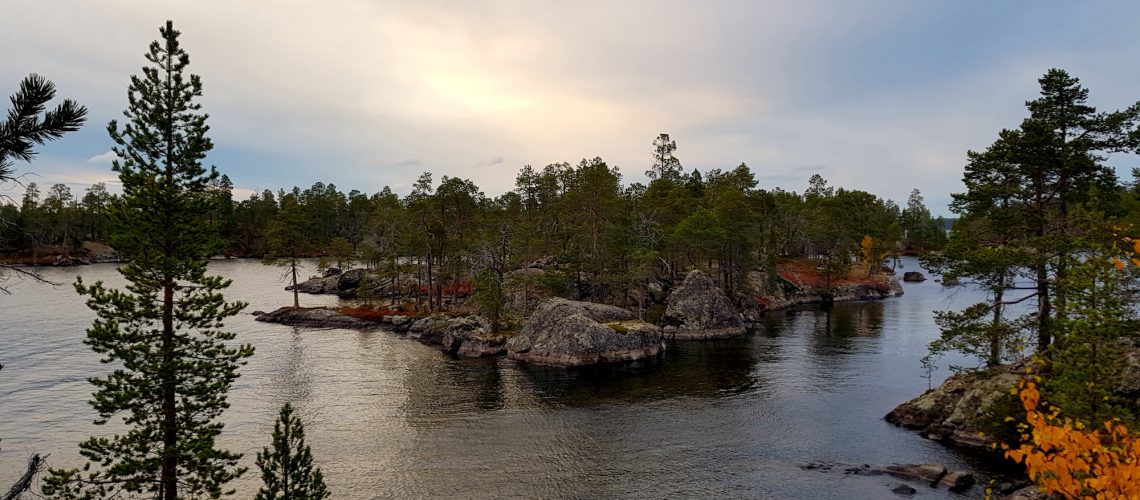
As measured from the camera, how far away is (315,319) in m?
83.1

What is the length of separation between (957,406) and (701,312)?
3754 centimetres

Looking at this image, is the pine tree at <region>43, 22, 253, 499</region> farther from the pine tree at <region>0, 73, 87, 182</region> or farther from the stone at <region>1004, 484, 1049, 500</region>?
the stone at <region>1004, 484, 1049, 500</region>

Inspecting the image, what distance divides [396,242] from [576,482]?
7116 cm

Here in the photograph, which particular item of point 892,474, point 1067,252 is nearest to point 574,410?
point 892,474

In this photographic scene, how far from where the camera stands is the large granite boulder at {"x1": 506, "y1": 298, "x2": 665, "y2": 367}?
60.6m

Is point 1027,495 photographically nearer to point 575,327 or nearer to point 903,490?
point 903,490

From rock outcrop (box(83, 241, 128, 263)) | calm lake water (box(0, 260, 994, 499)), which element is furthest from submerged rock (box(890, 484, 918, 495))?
rock outcrop (box(83, 241, 128, 263))

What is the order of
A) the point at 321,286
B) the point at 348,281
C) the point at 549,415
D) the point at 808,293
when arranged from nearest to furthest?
the point at 549,415 → the point at 808,293 → the point at 348,281 → the point at 321,286

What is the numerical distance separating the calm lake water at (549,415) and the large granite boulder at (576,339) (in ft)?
7.65

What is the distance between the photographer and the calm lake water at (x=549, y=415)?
108 ft

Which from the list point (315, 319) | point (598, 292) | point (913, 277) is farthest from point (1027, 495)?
point (913, 277)

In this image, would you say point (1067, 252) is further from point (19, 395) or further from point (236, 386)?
point (19, 395)

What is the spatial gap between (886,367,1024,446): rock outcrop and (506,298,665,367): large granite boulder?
26850 mm

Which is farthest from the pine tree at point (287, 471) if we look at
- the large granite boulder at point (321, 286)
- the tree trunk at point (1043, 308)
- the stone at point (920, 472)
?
the large granite boulder at point (321, 286)
